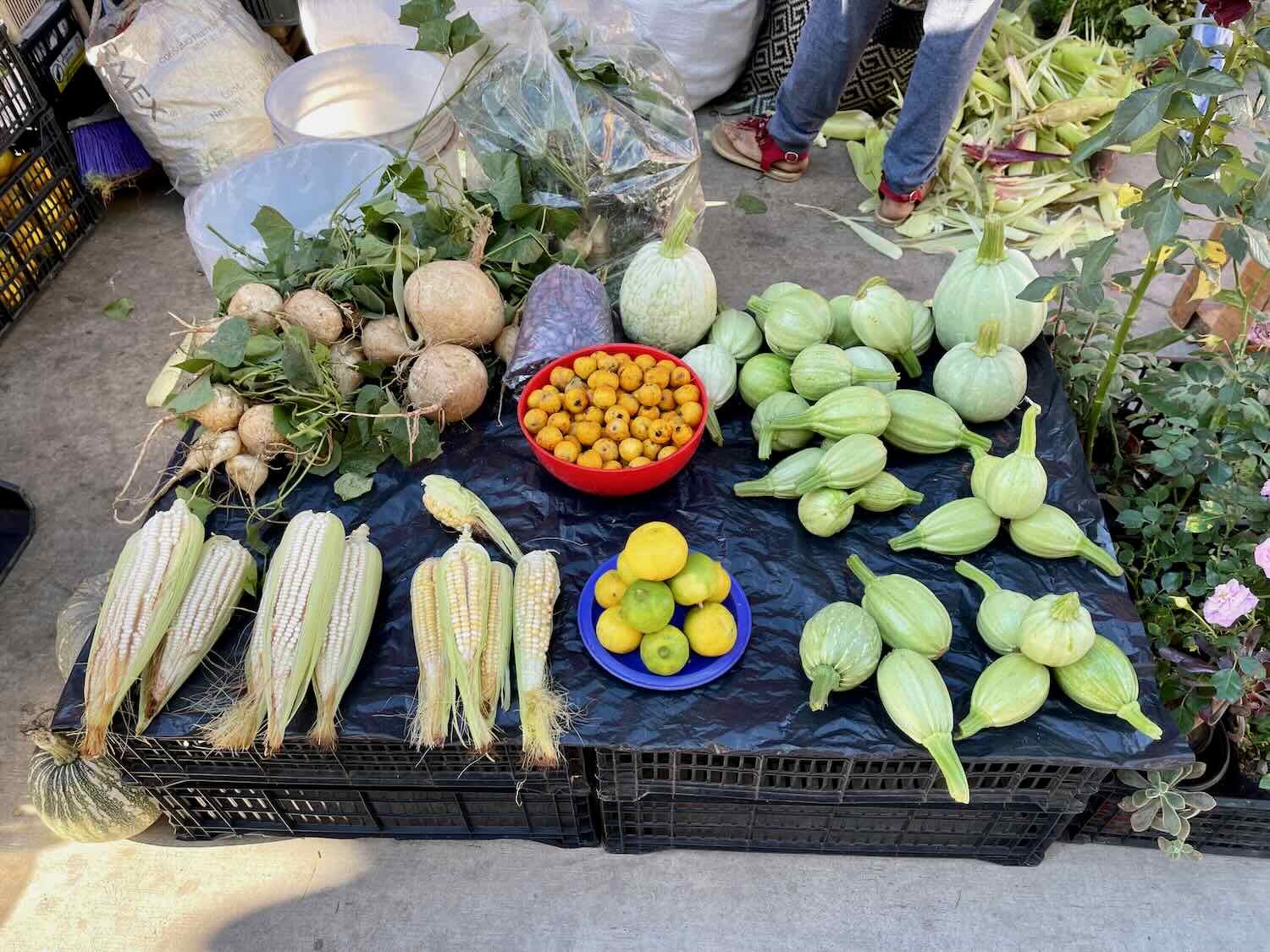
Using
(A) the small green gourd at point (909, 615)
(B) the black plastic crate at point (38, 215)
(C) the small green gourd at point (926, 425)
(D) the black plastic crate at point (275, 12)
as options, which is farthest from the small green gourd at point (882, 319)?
(D) the black plastic crate at point (275, 12)

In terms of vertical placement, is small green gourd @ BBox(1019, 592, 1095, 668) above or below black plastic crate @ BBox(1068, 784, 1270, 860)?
above

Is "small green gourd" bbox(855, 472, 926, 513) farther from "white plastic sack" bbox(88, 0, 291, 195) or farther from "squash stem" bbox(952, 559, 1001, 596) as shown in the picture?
"white plastic sack" bbox(88, 0, 291, 195)

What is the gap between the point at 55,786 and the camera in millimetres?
1935

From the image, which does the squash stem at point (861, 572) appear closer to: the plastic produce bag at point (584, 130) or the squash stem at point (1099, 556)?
the squash stem at point (1099, 556)

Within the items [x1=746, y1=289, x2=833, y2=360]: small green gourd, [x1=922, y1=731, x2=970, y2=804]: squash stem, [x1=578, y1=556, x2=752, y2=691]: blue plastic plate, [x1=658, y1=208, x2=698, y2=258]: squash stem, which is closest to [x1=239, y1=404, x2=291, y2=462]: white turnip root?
[x1=578, y1=556, x2=752, y2=691]: blue plastic plate

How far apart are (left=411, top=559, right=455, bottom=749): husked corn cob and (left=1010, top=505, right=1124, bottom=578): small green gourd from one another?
4.29 ft

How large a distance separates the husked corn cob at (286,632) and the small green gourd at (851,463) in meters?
1.11

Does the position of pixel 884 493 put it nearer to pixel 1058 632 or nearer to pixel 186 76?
pixel 1058 632

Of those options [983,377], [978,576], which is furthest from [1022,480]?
[983,377]

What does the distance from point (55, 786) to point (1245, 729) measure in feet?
8.80

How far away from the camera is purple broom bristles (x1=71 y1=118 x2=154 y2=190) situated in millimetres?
3811

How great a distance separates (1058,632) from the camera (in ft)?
5.32

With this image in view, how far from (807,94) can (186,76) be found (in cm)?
267

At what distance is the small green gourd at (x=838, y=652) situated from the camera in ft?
5.46
